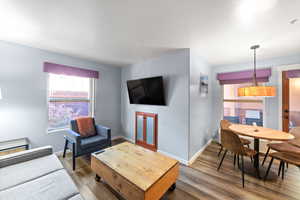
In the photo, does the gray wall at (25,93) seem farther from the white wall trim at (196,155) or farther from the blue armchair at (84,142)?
the white wall trim at (196,155)

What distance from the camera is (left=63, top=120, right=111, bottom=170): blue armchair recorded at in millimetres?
2170

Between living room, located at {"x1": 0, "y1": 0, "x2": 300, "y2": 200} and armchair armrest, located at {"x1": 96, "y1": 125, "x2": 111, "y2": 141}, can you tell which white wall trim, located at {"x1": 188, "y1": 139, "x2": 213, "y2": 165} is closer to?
living room, located at {"x1": 0, "y1": 0, "x2": 300, "y2": 200}

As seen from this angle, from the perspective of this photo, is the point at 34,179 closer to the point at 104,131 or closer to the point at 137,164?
the point at 137,164

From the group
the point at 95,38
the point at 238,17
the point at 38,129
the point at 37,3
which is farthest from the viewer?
the point at 38,129

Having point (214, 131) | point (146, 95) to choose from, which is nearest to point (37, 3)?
point (146, 95)

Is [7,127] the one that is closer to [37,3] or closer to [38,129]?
[38,129]

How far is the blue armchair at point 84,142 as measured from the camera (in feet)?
7.12

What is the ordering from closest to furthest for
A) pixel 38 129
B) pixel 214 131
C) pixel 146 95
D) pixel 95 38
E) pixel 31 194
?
pixel 31 194, pixel 95 38, pixel 38 129, pixel 146 95, pixel 214 131

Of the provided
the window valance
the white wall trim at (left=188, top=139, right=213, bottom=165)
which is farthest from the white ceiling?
the white wall trim at (left=188, top=139, right=213, bottom=165)

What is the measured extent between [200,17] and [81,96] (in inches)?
123

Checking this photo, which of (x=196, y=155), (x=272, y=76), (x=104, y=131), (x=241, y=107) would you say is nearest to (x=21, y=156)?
(x=104, y=131)

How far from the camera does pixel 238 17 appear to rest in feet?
4.66

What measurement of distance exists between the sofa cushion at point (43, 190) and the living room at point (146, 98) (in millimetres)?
11

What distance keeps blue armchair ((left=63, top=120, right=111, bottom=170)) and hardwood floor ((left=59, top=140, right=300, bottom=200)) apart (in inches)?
11.3
